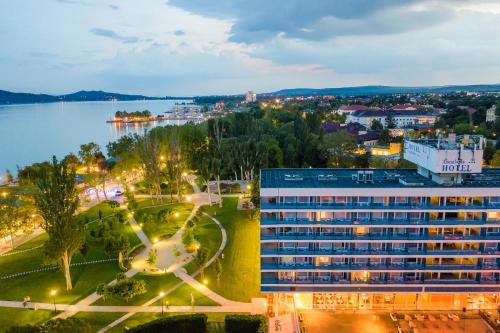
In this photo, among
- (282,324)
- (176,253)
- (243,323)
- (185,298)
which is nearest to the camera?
(243,323)

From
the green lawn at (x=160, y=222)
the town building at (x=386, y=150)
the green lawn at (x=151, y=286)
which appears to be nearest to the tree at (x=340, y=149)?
the town building at (x=386, y=150)

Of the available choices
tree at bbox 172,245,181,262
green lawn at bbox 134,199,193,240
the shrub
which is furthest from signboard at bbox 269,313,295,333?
green lawn at bbox 134,199,193,240

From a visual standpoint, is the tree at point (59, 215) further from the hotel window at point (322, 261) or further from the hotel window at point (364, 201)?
the hotel window at point (364, 201)

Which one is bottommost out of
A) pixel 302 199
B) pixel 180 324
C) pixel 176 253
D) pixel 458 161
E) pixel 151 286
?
pixel 151 286

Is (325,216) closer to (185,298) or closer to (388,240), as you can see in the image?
(388,240)

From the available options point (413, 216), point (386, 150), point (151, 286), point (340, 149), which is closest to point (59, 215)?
point (151, 286)

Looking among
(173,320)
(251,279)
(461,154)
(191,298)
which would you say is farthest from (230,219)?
(461,154)

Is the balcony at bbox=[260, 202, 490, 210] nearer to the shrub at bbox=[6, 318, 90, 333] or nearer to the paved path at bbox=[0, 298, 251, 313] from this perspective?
the paved path at bbox=[0, 298, 251, 313]

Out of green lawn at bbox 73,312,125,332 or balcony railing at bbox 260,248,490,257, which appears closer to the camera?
green lawn at bbox 73,312,125,332
